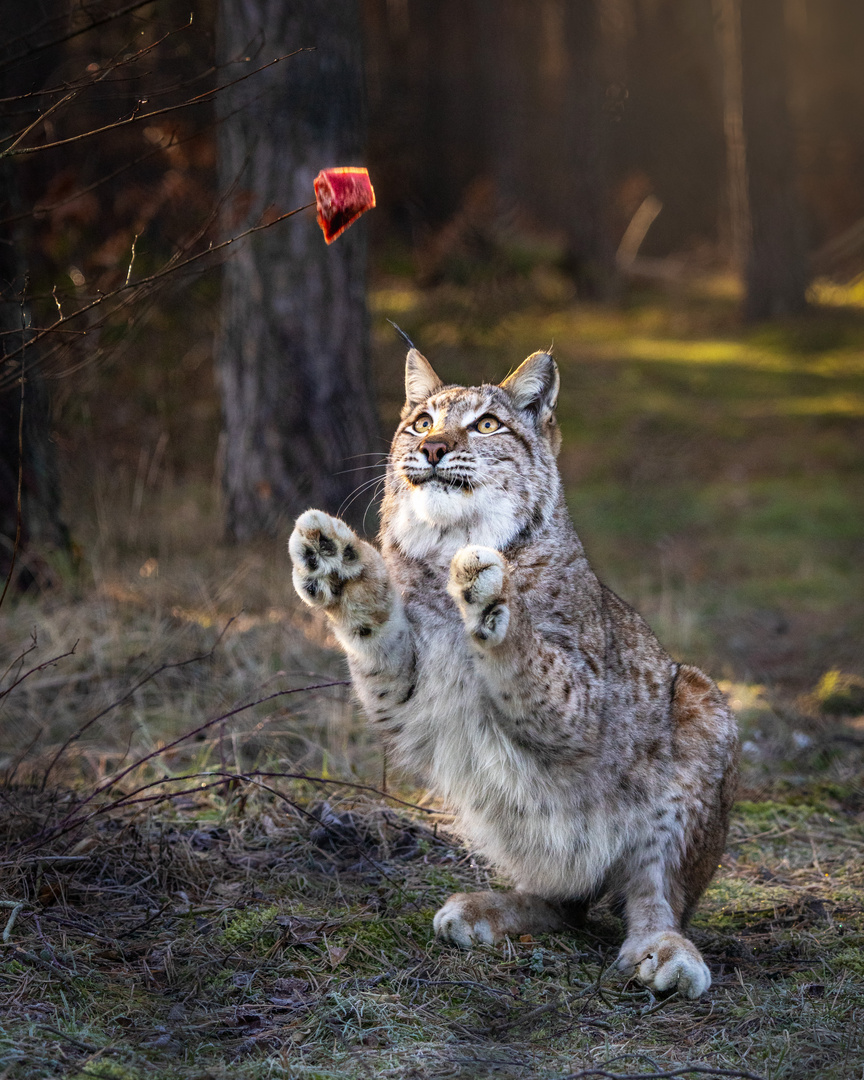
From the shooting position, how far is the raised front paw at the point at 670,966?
308 centimetres

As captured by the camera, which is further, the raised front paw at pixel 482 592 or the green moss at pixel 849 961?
the green moss at pixel 849 961

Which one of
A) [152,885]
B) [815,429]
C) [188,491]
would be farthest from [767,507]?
[152,885]

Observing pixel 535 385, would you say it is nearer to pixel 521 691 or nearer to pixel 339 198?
pixel 339 198

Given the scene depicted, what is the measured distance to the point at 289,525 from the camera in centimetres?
693

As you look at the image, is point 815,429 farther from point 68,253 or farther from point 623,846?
point 623,846

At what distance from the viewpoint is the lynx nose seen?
11.1 ft

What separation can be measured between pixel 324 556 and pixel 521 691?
678 mm

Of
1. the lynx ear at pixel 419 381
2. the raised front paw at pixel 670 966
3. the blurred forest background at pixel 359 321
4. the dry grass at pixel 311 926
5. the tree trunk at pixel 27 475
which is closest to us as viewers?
the dry grass at pixel 311 926

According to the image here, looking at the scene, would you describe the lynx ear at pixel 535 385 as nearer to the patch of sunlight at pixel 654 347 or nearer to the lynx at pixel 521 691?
the lynx at pixel 521 691

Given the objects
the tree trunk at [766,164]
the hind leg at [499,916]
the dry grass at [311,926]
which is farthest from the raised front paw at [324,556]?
the tree trunk at [766,164]

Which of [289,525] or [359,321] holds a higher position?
[359,321]

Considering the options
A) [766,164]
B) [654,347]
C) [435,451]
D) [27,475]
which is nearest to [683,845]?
[435,451]

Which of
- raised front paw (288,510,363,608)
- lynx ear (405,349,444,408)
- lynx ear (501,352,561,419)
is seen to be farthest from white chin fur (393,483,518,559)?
lynx ear (405,349,444,408)

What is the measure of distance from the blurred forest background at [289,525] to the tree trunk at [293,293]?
1.0 inches
